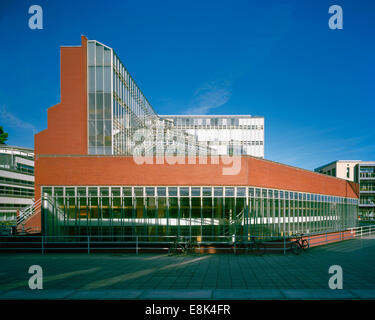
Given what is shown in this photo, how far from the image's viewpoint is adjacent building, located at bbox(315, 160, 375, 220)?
68.6m

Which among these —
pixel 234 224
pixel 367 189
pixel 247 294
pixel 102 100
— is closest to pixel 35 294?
pixel 247 294

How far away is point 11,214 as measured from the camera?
152ft

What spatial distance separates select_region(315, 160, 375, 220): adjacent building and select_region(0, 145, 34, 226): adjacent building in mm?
82439

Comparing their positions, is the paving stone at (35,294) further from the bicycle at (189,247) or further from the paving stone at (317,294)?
the paving stone at (317,294)

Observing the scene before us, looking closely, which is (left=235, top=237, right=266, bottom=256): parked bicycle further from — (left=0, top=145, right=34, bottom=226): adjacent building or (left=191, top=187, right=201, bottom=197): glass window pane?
(left=0, top=145, right=34, bottom=226): adjacent building

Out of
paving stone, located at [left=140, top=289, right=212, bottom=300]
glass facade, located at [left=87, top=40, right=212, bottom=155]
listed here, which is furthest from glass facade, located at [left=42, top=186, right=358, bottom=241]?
glass facade, located at [left=87, top=40, right=212, bottom=155]

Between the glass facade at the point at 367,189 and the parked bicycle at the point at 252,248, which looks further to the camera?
the glass facade at the point at 367,189

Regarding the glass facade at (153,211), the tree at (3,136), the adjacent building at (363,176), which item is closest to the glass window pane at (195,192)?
the glass facade at (153,211)

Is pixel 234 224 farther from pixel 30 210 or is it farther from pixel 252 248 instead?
pixel 30 210

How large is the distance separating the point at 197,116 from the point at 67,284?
6248 cm

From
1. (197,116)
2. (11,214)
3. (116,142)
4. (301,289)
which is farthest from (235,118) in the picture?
(301,289)

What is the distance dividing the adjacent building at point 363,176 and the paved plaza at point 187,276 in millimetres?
69920

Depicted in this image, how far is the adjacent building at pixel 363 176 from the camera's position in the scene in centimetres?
6856

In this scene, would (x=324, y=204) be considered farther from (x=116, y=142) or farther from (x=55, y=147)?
(x=55, y=147)
